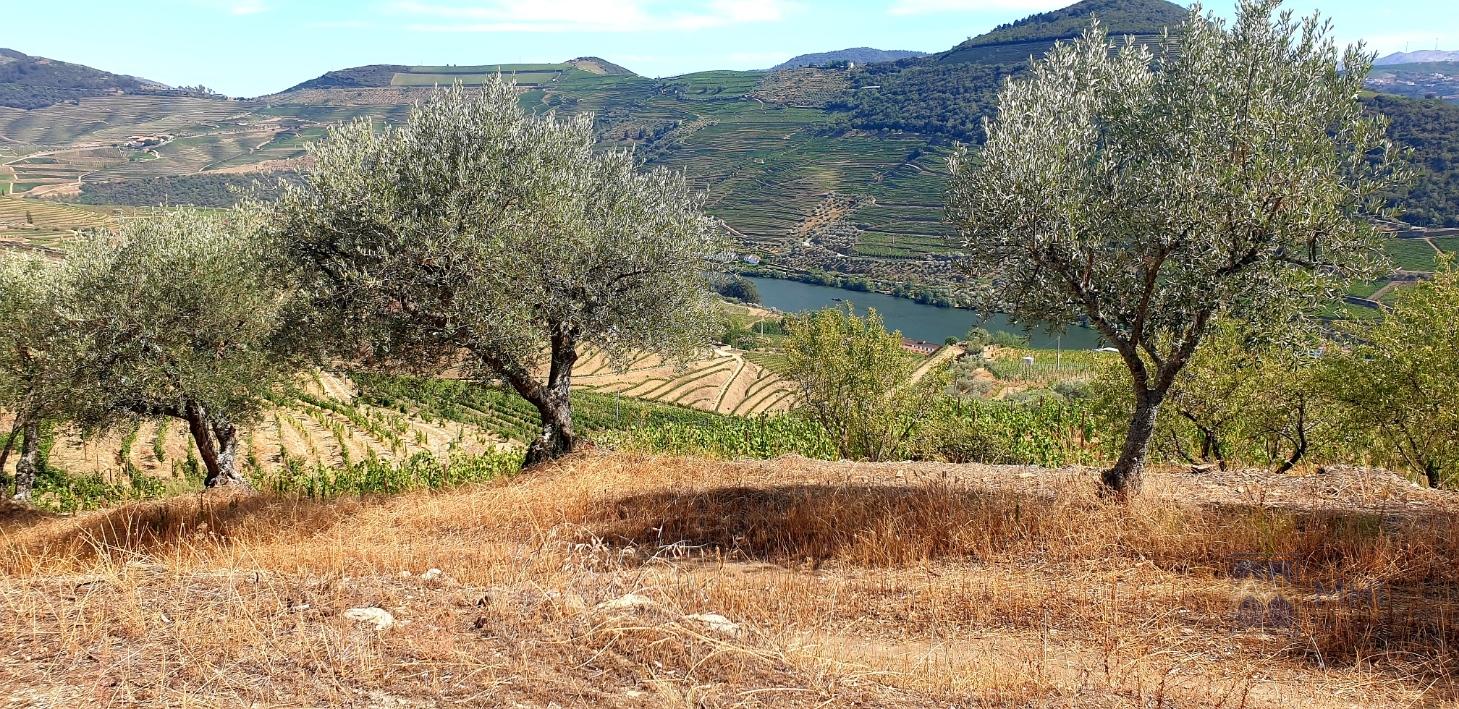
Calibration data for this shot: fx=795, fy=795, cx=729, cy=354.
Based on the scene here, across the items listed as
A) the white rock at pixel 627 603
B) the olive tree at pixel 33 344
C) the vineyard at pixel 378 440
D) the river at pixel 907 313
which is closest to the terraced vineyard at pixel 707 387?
the vineyard at pixel 378 440

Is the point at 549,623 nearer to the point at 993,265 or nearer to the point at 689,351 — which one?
the point at 993,265

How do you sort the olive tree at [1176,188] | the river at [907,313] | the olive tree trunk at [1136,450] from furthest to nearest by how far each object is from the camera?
the river at [907,313], the olive tree trunk at [1136,450], the olive tree at [1176,188]

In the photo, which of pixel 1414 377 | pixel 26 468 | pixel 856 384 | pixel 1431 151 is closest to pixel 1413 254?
pixel 1431 151

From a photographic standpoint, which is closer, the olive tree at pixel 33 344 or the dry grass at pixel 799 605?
Answer: the dry grass at pixel 799 605

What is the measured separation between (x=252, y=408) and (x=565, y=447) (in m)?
9.39

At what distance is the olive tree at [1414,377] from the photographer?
60.8ft

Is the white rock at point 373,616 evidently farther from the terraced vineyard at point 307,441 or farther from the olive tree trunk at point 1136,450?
the terraced vineyard at point 307,441

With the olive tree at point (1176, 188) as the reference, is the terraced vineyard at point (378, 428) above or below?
below

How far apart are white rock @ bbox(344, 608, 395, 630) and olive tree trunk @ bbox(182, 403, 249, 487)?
17.0 m

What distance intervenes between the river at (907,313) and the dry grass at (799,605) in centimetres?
12680

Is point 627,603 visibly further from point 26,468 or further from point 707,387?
point 707,387

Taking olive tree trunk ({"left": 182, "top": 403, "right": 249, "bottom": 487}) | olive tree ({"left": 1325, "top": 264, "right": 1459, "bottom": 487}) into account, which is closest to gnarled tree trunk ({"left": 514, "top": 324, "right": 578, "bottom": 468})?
olive tree trunk ({"left": 182, "top": 403, "right": 249, "bottom": 487})

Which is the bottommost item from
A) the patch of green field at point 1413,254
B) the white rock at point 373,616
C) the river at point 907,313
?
the river at point 907,313

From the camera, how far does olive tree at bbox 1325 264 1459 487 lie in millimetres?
18531
